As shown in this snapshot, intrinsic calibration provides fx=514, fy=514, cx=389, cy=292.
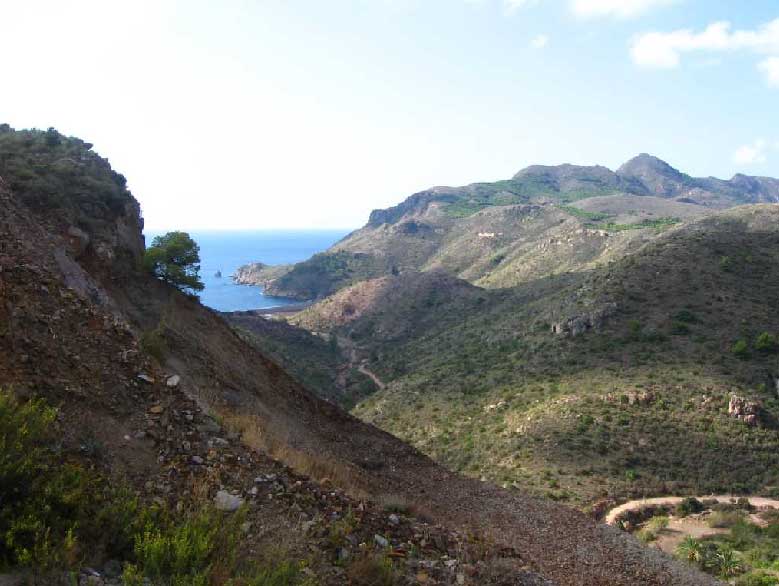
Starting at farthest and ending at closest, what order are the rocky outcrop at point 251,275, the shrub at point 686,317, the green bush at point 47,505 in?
1. the rocky outcrop at point 251,275
2. the shrub at point 686,317
3. the green bush at point 47,505

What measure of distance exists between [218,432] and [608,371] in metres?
34.4

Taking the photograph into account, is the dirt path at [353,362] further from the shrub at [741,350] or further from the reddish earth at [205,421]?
the reddish earth at [205,421]

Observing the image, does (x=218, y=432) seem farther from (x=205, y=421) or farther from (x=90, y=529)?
(x=90, y=529)

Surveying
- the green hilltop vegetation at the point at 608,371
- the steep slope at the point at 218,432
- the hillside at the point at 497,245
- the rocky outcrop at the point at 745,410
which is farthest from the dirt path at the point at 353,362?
the steep slope at the point at 218,432

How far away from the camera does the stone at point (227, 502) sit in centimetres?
566

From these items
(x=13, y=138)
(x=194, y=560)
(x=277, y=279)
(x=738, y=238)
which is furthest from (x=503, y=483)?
(x=277, y=279)

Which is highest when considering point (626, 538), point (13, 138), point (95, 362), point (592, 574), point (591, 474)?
point (13, 138)

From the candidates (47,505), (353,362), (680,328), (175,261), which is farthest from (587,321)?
(47,505)

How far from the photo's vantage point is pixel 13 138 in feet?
71.3

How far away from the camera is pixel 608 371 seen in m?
36.5

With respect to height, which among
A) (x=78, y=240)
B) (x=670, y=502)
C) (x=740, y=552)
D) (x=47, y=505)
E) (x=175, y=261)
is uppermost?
(x=78, y=240)

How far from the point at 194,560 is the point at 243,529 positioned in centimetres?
87

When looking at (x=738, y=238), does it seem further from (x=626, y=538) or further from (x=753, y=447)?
(x=626, y=538)

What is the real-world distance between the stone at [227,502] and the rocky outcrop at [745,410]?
31.7 metres
